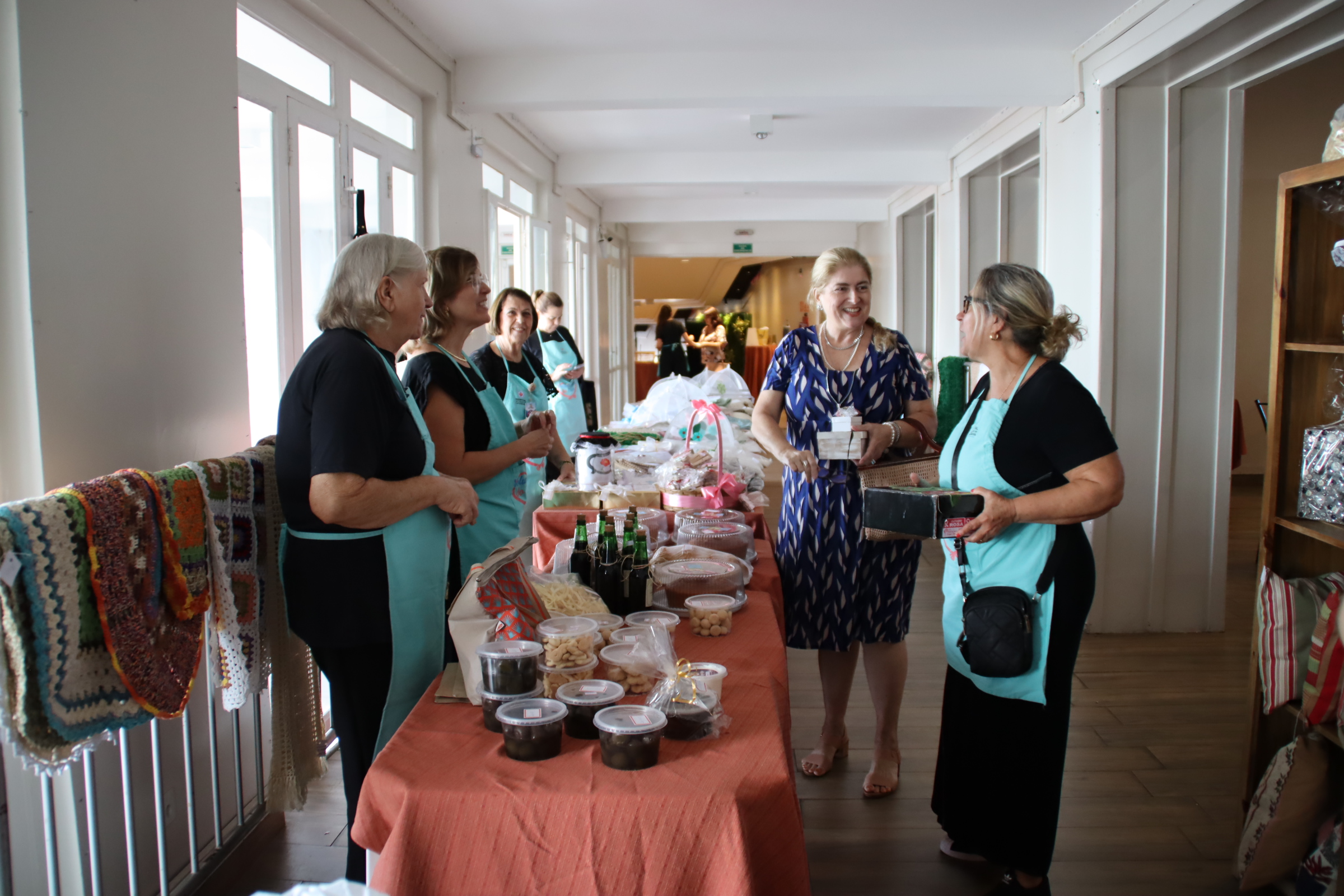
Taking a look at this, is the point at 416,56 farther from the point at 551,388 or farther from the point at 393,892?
the point at 393,892

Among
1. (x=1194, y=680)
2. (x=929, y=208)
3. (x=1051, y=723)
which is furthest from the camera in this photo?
(x=929, y=208)

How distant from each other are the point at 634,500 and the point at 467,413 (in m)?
1.12

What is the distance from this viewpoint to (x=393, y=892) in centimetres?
133

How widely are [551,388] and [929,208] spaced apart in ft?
19.4

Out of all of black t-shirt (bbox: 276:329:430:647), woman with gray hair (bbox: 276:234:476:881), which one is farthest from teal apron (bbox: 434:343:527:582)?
black t-shirt (bbox: 276:329:430:647)

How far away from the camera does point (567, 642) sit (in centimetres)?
167

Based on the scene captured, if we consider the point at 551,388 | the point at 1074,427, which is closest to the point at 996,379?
the point at 1074,427

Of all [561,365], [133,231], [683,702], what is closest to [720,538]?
[683,702]

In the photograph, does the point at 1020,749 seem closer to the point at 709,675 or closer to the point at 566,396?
the point at 709,675

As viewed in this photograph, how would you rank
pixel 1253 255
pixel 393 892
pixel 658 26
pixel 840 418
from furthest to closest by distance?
pixel 1253 255 < pixel 658 26 < pixel 840 418 < pixel 393 892

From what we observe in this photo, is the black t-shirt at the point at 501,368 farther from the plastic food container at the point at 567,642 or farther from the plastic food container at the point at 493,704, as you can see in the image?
the plastic food container at the point at 493,704

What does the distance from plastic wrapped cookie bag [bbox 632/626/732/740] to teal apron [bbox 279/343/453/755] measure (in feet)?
1.99

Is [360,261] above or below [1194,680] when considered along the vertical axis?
above

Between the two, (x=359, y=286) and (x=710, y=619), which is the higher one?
(x=359, y=286)
